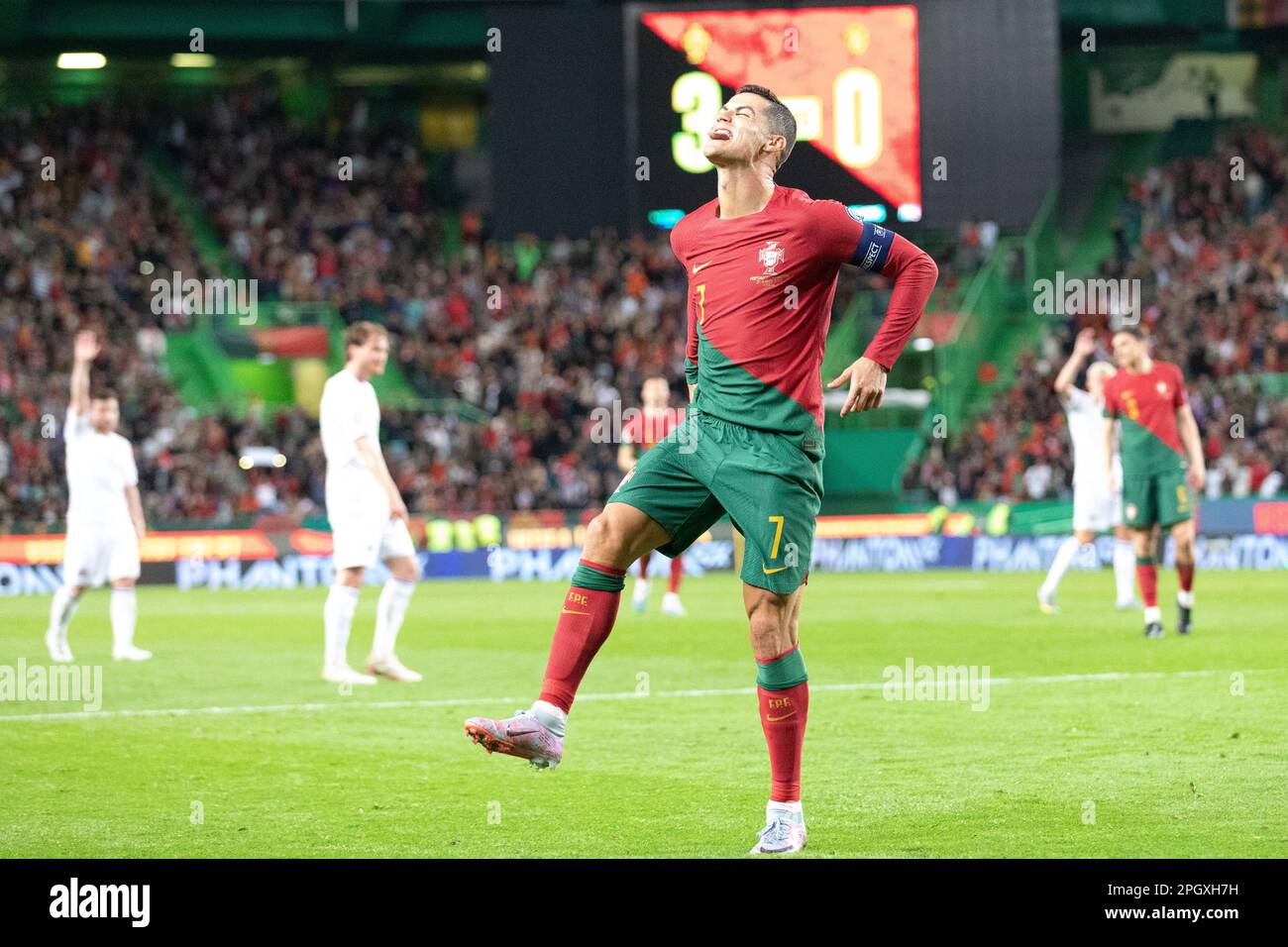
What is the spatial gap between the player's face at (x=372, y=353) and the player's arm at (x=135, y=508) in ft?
10.5

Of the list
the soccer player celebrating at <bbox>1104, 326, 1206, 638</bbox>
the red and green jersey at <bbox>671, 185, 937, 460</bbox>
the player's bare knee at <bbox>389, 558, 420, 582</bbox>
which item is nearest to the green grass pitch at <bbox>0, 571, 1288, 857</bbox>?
the soccer player celebrating at <bbox>1104, 326, 1206, 638</bbox>

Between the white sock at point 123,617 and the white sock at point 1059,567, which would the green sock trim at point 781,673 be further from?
the white sock at point 1059,567

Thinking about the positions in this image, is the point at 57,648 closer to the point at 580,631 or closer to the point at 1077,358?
the point at 1077,358

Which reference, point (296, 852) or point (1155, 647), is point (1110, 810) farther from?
point (1155, 647)

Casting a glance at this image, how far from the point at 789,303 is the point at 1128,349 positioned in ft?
31.0

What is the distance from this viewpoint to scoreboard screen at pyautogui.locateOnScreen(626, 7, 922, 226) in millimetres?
23016

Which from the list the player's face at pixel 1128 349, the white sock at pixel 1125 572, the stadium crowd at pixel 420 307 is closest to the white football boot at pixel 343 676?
the player's face at pixel 1128 349

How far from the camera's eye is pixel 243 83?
4156 centimetres

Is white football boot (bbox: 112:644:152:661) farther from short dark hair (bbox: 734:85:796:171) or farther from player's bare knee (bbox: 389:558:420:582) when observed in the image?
short dark hair (bbox: 734:85:796:171)

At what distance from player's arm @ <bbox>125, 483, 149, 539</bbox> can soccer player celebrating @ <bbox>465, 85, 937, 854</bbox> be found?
868cm

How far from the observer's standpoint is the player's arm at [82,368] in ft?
42.8

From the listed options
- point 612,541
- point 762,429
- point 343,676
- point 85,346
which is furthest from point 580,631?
point 85,346

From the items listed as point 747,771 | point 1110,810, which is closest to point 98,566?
point 747,771
